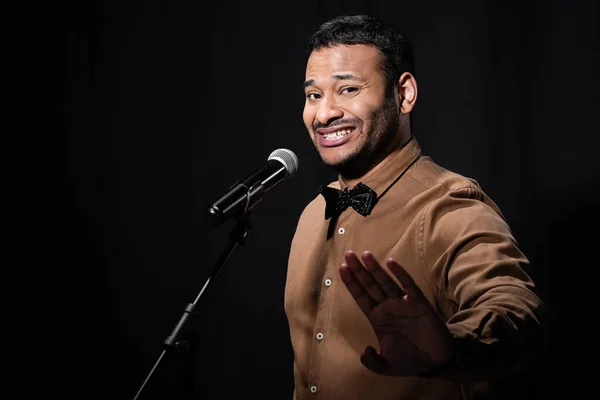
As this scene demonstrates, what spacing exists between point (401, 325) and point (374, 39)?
103 centimetres

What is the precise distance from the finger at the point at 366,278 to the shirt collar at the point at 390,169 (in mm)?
756

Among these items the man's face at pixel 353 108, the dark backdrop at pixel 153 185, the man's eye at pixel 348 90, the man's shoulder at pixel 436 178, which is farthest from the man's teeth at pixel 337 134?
the dark backdrop at pixel 153 185

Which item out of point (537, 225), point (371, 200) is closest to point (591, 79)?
point (537, 225)

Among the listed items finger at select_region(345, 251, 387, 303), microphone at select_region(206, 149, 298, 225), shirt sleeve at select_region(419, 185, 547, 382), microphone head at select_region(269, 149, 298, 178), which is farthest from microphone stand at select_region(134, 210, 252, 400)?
finger at select_region(345, 251, 387, 303)

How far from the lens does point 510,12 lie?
8.63 ft

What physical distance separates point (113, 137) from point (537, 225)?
2024 millimetres

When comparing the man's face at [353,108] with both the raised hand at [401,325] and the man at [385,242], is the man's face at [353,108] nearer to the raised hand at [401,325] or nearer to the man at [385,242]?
the man at [385,242]

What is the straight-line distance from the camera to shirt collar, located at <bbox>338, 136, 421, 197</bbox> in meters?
1.89

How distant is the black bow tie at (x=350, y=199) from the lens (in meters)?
1.86

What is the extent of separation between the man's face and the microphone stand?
380 millimetres

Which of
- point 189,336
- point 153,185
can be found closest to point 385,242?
point 189,336

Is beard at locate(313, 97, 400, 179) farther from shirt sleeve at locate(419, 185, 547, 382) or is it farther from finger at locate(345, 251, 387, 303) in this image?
finger at locate(345, 251, 387, 303)

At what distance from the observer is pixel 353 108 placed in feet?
6.10

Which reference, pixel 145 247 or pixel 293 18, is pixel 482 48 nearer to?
pixel 293 18
